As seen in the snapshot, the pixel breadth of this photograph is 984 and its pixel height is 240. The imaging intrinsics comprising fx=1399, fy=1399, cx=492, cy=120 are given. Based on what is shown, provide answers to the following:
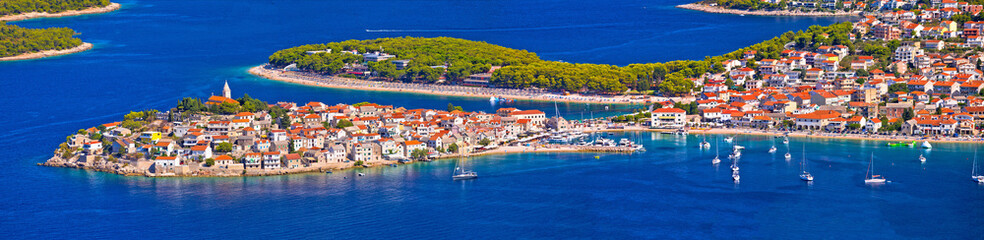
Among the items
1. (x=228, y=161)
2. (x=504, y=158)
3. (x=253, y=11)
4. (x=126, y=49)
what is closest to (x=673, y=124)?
(x=504, y=158)

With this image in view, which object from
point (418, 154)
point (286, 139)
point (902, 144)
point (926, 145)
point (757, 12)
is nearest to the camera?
point (418, 154)

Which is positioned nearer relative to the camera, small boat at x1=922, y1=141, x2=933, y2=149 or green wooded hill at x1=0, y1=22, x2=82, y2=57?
small boat at x1=922, y1=141, x2=933, y2=149

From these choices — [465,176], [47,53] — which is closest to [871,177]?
[465,176]

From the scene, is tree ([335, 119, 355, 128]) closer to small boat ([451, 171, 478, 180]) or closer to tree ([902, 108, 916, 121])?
small boat ([451, 171, 478, 180])

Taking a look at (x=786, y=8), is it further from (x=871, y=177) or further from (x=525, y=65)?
(x=871, y=177)

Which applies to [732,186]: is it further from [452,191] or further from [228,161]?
[228,161]

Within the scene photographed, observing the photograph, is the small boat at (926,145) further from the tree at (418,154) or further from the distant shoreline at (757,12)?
the distant shoreline at (757,12)

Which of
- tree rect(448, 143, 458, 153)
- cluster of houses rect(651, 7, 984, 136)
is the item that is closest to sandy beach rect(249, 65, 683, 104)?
cluster of houses rect(651, 7, 984, 136)

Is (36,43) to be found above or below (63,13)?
below
